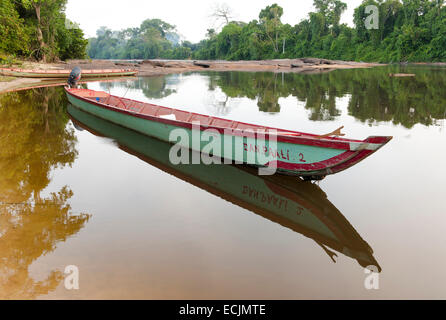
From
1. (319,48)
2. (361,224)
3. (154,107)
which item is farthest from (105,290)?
(319,48)

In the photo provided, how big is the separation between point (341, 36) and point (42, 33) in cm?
5536

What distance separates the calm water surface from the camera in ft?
13.0

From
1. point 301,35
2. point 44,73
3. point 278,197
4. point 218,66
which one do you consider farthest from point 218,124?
point 301,35

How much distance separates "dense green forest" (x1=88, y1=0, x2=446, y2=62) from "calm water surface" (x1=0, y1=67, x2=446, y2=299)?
56643 millimetres

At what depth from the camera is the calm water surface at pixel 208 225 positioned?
156 inches

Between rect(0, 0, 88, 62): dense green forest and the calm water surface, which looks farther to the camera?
rect(0, 0, 88, 62): dense green forest

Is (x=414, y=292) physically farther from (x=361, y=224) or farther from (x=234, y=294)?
(x=234, y=294)

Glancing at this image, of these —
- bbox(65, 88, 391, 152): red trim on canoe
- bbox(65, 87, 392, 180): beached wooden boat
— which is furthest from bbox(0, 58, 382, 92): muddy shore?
bbox(65, 87, 392, 180): beached wooden boat

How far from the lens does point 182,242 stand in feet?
15.9

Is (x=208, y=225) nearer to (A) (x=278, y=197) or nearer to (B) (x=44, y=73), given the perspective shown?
(A) (x=278, y=197)

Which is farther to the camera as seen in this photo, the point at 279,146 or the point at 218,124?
the point at 218,124

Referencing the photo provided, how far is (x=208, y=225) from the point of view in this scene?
17.8 ft

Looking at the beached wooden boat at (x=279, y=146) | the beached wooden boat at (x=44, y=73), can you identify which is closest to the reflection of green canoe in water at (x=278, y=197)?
the beached wooden boat at (x=279, y=146)

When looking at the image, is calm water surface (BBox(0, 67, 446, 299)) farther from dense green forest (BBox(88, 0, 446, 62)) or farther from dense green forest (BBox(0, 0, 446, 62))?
dense green forest (BBox(88, 0, 446, 62))
